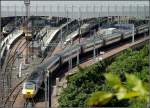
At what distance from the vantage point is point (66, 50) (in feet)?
26.0

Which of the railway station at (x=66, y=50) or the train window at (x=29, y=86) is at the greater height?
the railway station at (x=66, y=50)

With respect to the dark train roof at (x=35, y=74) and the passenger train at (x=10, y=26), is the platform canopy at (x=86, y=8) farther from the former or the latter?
the passenger train at (x=10, y=26)

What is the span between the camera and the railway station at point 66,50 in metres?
5.80

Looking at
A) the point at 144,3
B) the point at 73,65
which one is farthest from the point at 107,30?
the point at 144,3

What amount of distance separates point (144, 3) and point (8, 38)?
13.2ft

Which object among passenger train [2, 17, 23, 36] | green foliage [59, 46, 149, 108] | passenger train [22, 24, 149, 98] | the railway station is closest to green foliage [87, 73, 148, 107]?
the railway station

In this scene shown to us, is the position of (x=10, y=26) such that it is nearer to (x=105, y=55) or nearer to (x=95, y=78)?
(x=105, y=55)

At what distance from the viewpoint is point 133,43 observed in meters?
8.64

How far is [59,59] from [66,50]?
1.06 ft

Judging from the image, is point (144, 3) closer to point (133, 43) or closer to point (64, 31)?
point (133, 43)

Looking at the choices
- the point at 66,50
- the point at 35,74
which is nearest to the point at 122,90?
the point at 35,74

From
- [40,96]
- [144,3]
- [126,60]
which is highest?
[144,3]

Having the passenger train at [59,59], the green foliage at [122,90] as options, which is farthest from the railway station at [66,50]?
the green foliage at [122,90]

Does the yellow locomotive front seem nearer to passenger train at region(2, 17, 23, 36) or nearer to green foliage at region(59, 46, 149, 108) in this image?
green foliage at region(59, 46, 149, 108)
